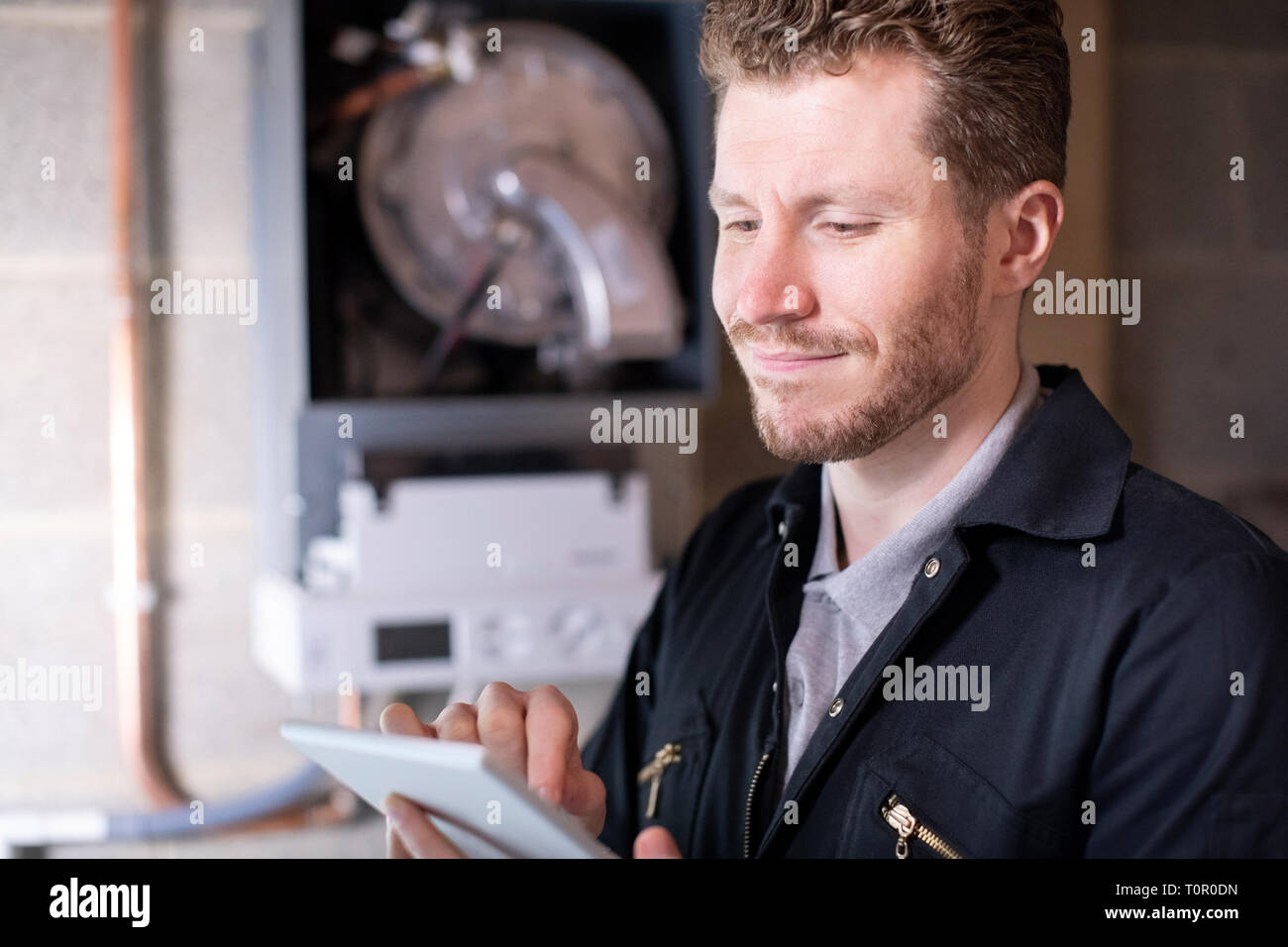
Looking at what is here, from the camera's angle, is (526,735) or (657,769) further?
(657,769)

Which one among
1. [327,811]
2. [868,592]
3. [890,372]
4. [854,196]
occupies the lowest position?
[327,811]

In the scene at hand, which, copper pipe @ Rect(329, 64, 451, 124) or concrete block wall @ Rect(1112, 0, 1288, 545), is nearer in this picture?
copper pipe @ Rect(329, 64, 451, 124)

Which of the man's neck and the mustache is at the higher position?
the mustache

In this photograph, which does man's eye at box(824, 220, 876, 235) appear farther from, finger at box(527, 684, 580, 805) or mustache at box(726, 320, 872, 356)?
finger at box(527, 684, 580, 805)

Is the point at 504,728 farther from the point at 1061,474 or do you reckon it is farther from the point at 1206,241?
the point at 1206,241

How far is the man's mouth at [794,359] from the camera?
0.85m

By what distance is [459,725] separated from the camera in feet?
2.68

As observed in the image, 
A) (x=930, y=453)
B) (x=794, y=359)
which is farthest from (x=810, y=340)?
(x=930, y=453)

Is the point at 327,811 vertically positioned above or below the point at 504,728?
below

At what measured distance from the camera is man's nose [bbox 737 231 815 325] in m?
0.83

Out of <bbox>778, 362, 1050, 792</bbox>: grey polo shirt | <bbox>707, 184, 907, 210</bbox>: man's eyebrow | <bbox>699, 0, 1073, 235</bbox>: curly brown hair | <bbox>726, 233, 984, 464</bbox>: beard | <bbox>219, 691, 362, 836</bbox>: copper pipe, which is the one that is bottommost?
<bbox>219, 691, 362, 836</bbox>: copper pipe

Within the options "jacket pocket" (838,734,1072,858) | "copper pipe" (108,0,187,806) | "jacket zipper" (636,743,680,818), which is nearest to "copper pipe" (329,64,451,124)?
"copper pipe" (108,0,187,806)

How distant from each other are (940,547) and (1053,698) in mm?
125
